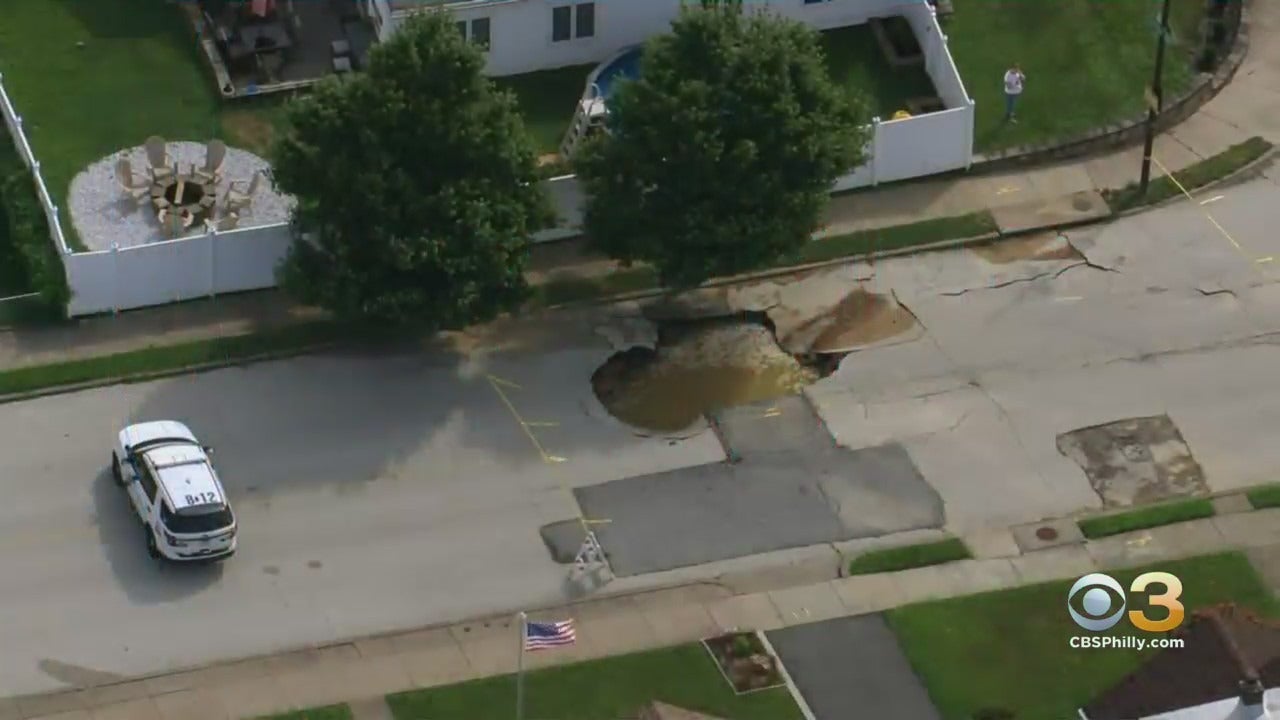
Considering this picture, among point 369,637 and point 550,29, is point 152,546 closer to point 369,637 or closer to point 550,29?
point 369,637

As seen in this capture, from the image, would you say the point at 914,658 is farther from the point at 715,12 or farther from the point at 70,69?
the point at 70,69

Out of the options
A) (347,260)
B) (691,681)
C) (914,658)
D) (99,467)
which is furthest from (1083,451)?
(99,467)

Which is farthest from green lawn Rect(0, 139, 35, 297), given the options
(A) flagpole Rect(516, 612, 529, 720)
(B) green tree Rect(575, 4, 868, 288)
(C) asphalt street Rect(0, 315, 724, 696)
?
(A) flagpole Rect(516, 612, 529, 720)

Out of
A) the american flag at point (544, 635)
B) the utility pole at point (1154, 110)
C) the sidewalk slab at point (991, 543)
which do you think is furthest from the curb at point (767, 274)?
the american flag at point (544, 635)

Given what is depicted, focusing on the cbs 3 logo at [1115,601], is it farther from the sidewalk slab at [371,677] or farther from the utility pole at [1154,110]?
the utility pole at [1154,110]

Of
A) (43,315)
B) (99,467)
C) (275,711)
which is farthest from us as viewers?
(43,315)

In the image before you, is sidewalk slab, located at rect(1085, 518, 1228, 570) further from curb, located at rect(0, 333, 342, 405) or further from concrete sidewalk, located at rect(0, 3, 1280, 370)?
curb, located at rect(0, 333, 342, 405)
